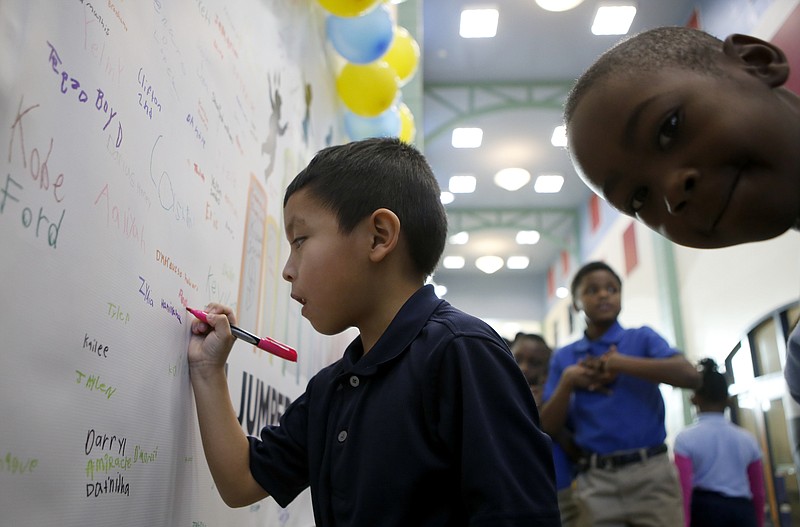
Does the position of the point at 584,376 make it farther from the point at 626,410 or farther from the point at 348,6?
the point at 348,6

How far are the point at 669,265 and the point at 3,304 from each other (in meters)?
6.01

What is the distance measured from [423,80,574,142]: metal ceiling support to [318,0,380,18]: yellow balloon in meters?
4.56

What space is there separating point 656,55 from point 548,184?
7.40 meters

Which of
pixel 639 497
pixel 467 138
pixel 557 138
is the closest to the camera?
pixel 639 497

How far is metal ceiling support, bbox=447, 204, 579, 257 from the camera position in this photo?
8.67 metres

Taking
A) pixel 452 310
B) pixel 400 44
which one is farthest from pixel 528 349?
pixel 452 310

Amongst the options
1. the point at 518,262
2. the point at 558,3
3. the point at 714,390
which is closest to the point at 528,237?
the point at 518,262

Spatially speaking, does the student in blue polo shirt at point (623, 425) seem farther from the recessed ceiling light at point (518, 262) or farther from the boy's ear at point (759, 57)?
the recessed ceiling light at point (518, 262)

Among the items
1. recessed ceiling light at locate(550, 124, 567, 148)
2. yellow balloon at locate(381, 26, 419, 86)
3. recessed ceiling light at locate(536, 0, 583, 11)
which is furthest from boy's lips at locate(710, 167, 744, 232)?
recessed ceiling light at locate(550, 124, 567, 148)

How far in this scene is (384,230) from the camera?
2.95 ft

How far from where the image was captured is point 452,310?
2.83 feet

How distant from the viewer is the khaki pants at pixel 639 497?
1.63 metres

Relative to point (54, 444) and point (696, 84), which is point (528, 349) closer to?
point (696, 84)

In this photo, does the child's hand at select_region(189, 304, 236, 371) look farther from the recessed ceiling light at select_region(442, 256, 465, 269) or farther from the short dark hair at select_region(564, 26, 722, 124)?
the recessed ceiling light at select_region(442, 256, 465, 269)
